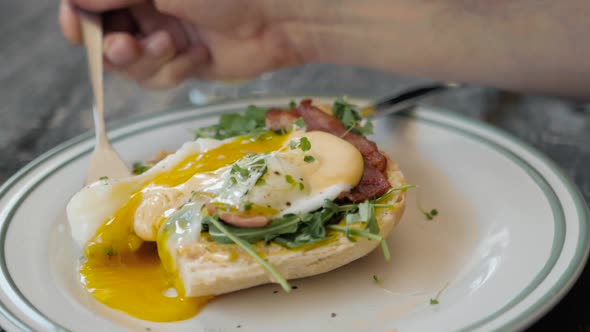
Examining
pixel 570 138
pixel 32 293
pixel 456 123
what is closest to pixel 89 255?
pixel 32 293

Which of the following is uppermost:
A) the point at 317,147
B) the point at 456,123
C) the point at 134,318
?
the point at 317,147

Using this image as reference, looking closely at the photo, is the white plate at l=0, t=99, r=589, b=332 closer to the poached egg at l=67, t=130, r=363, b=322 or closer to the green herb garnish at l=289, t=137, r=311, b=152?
the poached egg at l=67, t=130, r=363, b=322

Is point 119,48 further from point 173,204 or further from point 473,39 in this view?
point 473,39

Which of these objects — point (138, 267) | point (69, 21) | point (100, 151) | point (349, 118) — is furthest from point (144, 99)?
point (138, 267)

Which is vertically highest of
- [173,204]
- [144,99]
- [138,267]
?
[173,204]

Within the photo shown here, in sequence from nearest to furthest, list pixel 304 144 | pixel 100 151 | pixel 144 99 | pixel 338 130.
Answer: pixel 304 144 < pixel 338 130 < pixel 100 151 < pixel 144 99

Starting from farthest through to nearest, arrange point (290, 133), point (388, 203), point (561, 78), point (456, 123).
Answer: point (561, 78) < point (456, 123) < point (290, 133) < point (388, 203)

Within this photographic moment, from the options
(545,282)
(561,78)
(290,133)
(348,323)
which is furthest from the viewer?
(561,78)

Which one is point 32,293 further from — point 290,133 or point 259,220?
point 290,133

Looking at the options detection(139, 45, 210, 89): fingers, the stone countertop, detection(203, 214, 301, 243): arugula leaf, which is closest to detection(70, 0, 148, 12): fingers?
detection(139, 45, 210, 89): fingers
